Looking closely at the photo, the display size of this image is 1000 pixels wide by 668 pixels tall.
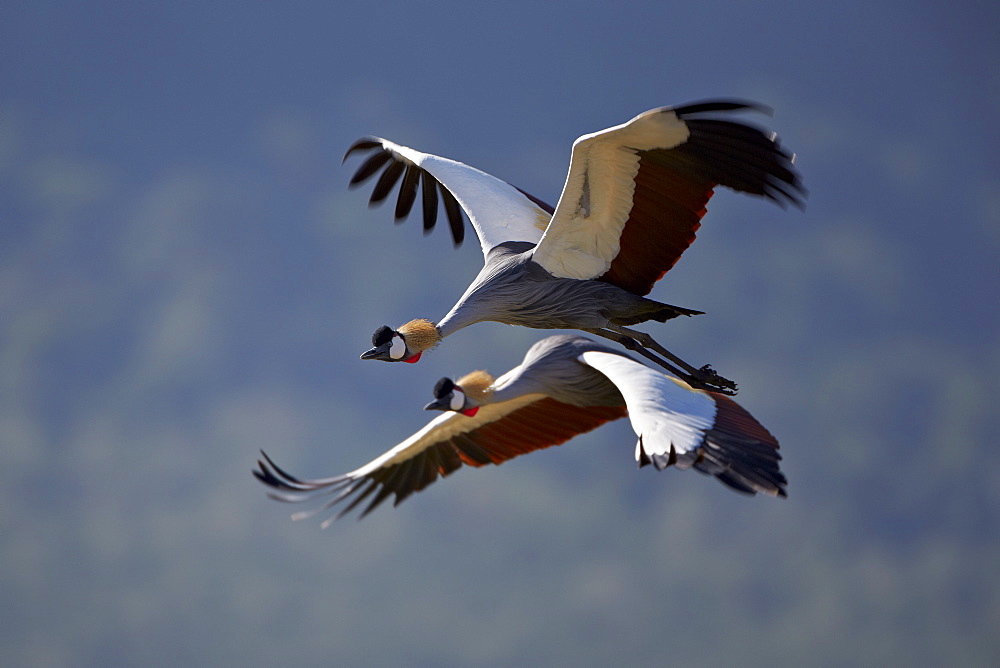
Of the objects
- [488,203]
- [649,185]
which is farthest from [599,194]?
[488,203]

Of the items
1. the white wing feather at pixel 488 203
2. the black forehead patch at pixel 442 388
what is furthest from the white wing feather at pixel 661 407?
the white wing feather at pixel 488 203

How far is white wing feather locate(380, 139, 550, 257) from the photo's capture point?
8.27 metres

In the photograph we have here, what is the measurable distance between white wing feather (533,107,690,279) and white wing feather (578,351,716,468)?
783 millimetres

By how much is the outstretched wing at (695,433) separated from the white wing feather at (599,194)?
91 centimetres

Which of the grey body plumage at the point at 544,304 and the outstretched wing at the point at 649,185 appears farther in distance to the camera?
the grey body plumage at the point at 544,304

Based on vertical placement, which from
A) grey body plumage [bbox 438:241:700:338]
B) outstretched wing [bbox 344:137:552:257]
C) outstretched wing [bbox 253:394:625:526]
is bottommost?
outstretched wing [bbox 253:394:625:526]

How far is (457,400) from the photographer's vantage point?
23.5 feet

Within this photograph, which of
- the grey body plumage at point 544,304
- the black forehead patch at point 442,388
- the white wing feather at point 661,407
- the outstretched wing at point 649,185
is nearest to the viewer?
the white wing feather at point 661,407

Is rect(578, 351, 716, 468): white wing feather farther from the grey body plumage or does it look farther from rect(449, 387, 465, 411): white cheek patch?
rect(449, 387, 465, 411): white cheek patch

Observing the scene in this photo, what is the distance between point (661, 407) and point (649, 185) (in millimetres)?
1481

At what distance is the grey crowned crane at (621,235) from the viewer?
6562mm

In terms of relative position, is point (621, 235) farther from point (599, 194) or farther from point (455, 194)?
point (455, 194)

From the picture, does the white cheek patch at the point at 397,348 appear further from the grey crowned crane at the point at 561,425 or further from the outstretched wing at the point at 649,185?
the outstretched wing at the point at 649,185

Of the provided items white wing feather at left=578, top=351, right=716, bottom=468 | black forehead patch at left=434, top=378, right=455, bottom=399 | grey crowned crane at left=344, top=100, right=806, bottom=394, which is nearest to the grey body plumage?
grey crowned crane at left=344, top=100, right=806, bottom=394
